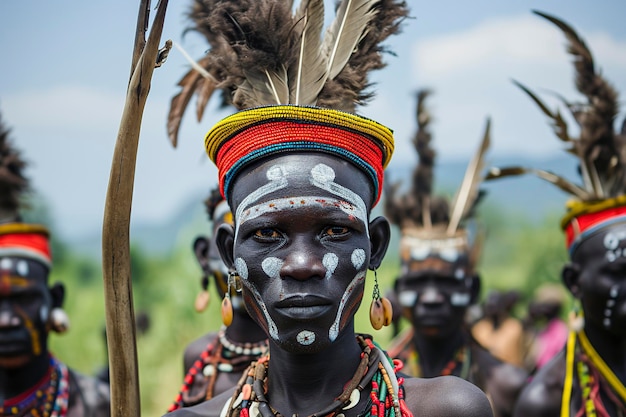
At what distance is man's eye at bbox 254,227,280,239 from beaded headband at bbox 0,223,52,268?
345 centimetres

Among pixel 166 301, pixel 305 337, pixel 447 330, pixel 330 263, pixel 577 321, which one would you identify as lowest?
pixel 166 301

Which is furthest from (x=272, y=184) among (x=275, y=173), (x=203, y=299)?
(x=203, y=299)

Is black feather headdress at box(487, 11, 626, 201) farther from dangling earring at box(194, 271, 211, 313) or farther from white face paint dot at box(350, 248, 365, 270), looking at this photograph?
white face paint dot at box(350, 248, 365, 270)

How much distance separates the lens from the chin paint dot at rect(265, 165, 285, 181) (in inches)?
129

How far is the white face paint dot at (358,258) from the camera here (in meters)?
3.22

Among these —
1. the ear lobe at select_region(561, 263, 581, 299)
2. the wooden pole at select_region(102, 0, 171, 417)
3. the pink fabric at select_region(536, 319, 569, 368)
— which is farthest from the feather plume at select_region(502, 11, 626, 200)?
the pink fabric at select_region(536, 319, 569, 368)

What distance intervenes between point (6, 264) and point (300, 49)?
10.8ft

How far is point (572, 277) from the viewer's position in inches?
233

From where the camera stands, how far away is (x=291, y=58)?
3607 mm

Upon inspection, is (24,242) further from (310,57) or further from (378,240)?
(378,240)

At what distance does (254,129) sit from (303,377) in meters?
0.89

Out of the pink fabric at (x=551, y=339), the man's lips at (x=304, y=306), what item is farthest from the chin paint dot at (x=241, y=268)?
the pink fabric at (x=551, y=339)

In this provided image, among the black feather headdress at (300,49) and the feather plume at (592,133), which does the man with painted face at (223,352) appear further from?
the feather plume at (592,133)

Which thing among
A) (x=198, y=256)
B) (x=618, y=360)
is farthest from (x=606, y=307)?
(x=198, y=256)
